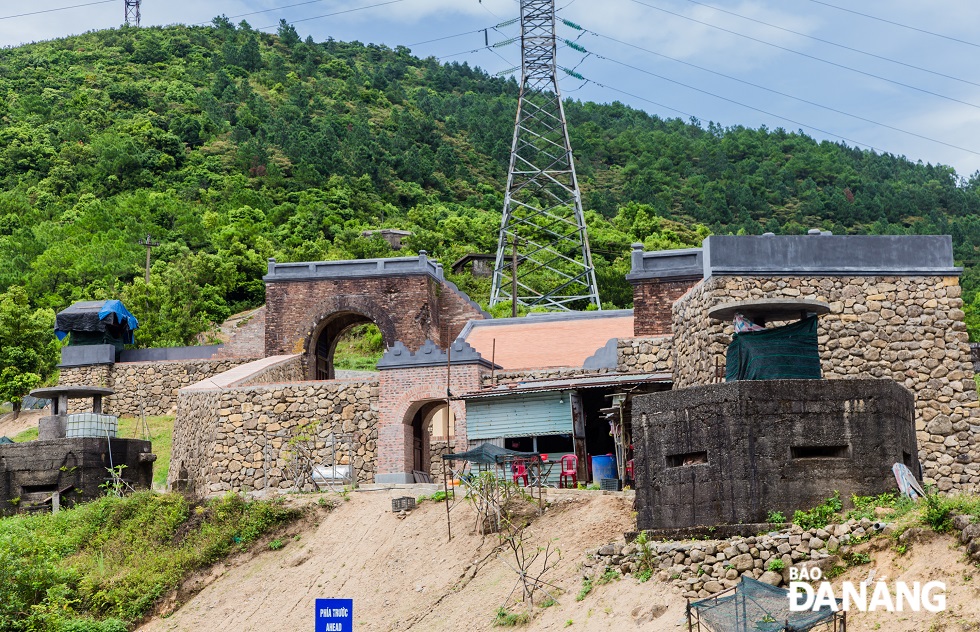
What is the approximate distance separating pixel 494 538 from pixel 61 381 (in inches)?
937

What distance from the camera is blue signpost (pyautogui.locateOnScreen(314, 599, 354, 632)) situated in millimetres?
15055

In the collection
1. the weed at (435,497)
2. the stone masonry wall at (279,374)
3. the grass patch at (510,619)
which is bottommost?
the grass patch at (510,619)

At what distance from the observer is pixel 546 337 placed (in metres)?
33.7

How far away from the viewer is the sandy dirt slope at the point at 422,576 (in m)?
17.4

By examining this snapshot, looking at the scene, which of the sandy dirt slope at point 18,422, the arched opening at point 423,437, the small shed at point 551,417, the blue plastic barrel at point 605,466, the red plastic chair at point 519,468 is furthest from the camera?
the sandy dirt slope at point 18,422

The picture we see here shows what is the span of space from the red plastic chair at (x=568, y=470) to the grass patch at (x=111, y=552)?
5613mm

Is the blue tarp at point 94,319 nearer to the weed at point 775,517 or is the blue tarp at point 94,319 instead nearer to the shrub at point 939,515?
the weed at point 775,517

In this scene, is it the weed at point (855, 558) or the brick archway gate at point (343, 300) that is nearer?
the weed at point (855, 558)

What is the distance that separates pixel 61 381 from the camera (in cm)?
4088

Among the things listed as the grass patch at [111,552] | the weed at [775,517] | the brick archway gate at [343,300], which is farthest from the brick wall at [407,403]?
the weed at [775,517]

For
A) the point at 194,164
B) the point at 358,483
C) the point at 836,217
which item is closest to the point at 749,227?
the point at 836,217

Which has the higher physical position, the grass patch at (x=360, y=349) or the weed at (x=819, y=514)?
the grass patch at (x=360, y=349)

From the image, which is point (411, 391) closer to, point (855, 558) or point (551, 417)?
point (551, 417)

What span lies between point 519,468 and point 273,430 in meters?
7.49
